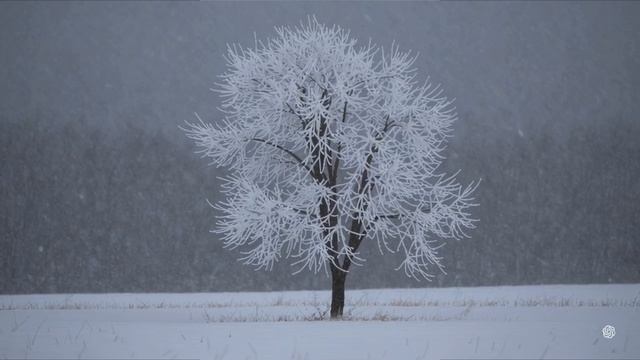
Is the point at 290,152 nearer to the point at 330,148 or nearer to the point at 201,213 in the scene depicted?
the point at 330,148

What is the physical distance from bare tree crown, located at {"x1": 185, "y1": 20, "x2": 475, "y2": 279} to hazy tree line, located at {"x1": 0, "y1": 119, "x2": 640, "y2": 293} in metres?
29.1

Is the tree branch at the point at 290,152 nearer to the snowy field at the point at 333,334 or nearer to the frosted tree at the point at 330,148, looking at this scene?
→ the frosted tree at the point at 330,148

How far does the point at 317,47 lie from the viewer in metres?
24.1

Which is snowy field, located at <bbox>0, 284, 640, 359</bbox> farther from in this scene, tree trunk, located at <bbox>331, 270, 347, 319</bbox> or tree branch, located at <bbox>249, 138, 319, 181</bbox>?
tree branch, located at <bbox>249, 138, 319, 181</bbox>

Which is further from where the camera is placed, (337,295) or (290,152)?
(290,152)

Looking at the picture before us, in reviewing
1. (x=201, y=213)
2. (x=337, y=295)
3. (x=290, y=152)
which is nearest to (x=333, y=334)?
(x=337, y=295)

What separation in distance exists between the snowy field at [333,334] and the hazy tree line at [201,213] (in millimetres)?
26416

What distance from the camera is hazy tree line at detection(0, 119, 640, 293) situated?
53562mm

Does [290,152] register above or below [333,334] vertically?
above

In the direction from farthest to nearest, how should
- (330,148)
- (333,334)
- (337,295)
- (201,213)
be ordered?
(201,213) < (337,295) < (330,148) < (333,334)

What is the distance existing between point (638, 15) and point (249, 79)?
1973 inches

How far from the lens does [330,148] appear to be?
22328 millimetres

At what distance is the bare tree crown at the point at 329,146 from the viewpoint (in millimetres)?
22609

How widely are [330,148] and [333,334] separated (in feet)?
19.8
